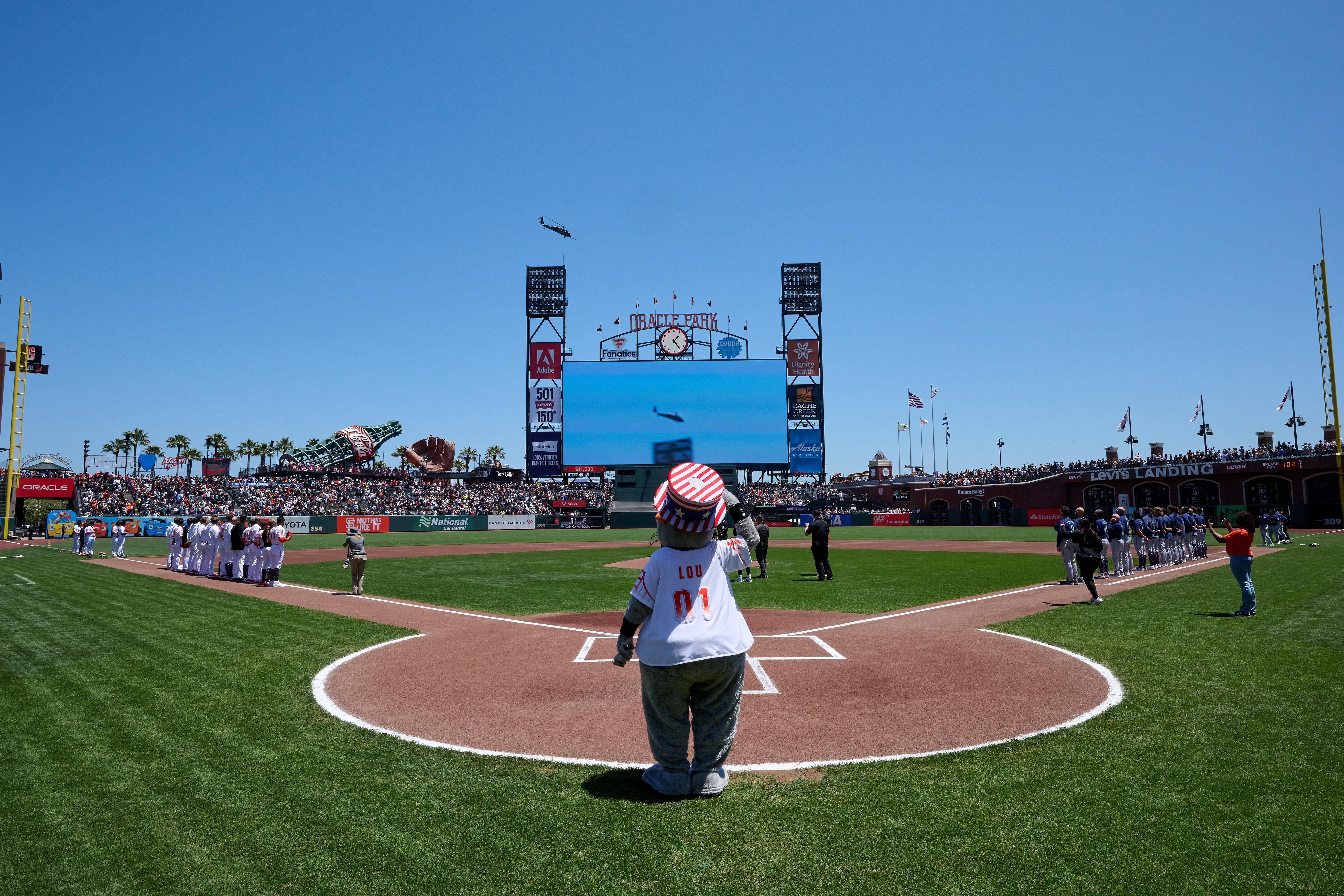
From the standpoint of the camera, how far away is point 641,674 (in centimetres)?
505

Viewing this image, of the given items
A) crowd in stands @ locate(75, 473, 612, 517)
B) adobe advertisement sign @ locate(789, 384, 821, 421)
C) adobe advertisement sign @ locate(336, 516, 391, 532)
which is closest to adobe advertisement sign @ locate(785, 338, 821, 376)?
adobe advertisement sign @ locate(789, 384, 821, 421)

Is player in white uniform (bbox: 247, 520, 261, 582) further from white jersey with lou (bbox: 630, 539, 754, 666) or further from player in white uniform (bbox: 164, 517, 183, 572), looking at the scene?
white jersey with lou (bbox: 630, 539, 754, 666)

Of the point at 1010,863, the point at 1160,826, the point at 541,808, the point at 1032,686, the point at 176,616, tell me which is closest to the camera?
the point at 1010,863

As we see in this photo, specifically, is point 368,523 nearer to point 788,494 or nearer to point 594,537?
point 594,537

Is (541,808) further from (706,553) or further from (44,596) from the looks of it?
(44,596)

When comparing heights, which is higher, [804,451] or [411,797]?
[804,451]

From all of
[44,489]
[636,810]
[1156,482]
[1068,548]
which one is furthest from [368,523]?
[1156,482]

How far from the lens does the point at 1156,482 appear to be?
191 feet

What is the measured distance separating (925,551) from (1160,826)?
98.0 feet

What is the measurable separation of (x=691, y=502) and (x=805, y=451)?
7152 cm

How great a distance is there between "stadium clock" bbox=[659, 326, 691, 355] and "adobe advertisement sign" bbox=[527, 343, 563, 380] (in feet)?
36.1

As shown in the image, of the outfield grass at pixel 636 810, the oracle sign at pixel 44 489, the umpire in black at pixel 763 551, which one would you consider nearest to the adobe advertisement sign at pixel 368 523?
the oracle sign at pixel 44 489

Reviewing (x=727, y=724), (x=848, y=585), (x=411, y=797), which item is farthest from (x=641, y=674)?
(x=848, y=585)

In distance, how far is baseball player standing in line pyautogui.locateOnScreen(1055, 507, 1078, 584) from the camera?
19.0 meters
